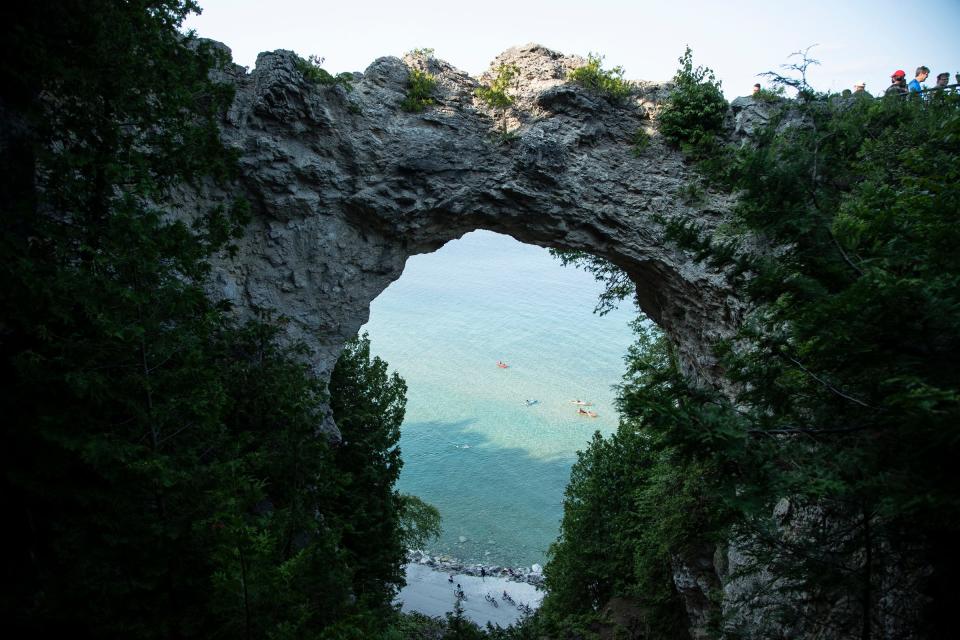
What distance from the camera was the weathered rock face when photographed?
10359 mm

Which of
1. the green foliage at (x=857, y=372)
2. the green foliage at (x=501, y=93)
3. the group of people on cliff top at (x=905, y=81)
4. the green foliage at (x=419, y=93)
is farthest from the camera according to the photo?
the green foliage at (x=501, y=93)

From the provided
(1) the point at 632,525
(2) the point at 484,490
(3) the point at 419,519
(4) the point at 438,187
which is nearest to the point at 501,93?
(4) the point at 438,187

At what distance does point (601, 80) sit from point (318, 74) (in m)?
6.38

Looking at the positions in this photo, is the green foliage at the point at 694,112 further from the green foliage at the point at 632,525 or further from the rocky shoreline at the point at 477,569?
the rocky shoreline at the point at 477,569

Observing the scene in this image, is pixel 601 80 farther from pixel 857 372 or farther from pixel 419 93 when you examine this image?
pixel 857 372

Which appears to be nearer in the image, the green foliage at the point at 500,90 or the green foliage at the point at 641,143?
the green foliage at the point at 641,143

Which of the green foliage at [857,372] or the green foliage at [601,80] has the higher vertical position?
the green foliage at [601,80]

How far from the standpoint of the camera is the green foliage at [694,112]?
1076 centimetres

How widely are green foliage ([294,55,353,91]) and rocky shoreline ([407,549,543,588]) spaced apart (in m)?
19.5

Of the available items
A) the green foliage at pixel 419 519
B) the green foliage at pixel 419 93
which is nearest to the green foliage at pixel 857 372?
the green foliage at pixel 419 93

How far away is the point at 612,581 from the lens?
13.3 meters

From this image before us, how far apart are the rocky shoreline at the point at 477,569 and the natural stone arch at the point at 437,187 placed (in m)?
15.7

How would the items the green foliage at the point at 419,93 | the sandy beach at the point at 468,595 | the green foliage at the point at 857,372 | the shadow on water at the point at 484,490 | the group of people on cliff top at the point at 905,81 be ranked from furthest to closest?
1. the shadow on water at the point at 484,490
2. the sandy beach at the point at 468,595
3. the green foliage at the point at 419,93
4. the group of people on cliff top at the point at 905,81
5. the green foliage at the point at 857,372

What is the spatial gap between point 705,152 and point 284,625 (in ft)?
37.8
